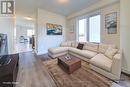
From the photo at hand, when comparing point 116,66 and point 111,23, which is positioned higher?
point 111,23

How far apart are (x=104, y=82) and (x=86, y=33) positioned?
4.00 meters

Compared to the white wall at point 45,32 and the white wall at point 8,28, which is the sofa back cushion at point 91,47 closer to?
the white wall at point 45,32

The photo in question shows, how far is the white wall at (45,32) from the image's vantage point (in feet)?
21.6

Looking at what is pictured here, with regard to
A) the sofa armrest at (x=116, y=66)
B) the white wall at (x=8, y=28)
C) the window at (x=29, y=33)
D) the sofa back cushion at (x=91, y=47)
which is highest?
the window at (x=29, y=33)

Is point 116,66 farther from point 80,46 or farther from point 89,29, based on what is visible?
point 89,29

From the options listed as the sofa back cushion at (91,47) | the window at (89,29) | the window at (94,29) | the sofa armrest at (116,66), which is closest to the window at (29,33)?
the window at (89,29)

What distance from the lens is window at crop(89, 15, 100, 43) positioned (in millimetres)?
5348

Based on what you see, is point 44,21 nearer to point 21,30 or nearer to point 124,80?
point 124,80

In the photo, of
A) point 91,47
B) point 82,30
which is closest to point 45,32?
point 82,30

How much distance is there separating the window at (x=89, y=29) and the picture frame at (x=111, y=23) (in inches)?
26.7

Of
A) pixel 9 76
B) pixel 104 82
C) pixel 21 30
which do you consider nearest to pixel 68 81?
pixel 104 82

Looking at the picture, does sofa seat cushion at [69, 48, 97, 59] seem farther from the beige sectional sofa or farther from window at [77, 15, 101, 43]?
window at [77, 15, 101, 43]

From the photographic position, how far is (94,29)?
5641mm

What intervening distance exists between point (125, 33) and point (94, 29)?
98.9 inches
